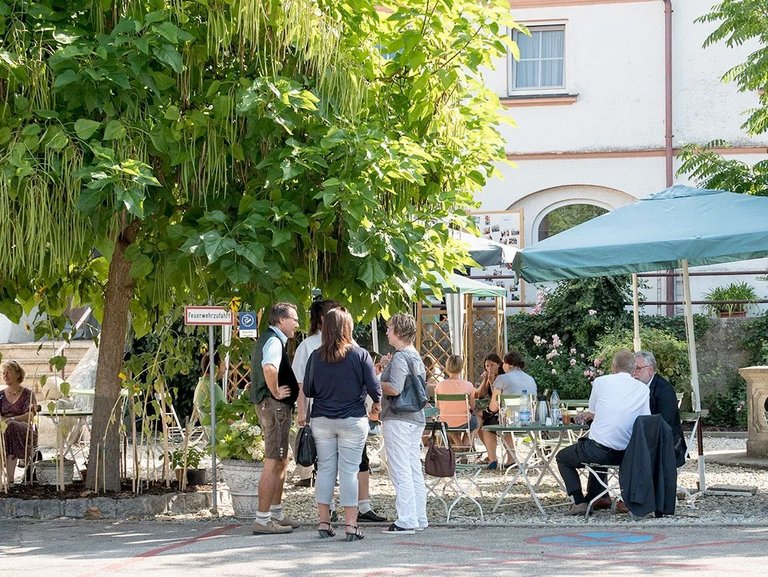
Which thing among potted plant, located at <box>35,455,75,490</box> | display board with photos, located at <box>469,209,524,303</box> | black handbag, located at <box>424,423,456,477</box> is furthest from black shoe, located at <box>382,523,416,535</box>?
display board with photos, located at <box>469,209,524,303</box>

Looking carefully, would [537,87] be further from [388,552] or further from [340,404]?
[388,552]

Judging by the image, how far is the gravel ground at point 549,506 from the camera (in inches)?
394

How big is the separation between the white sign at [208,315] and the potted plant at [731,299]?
40.7 ft

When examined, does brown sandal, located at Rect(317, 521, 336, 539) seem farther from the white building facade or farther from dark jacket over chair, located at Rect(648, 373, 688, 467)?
the white building facade

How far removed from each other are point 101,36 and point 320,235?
7.55 feet

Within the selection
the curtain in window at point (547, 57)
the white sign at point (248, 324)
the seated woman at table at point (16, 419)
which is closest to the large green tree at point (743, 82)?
the white sign at point (248, 324)

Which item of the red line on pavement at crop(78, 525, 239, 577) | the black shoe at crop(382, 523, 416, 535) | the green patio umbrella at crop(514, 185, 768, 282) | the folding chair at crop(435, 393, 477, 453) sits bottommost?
the red line on pavement at crop(78, 525, 239, 577)

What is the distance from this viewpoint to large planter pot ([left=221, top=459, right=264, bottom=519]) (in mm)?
10531

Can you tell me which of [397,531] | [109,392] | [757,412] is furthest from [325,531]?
[757,412]

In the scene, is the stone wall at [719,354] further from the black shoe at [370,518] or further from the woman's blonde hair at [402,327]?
the woman's blonde hair at [402,327]

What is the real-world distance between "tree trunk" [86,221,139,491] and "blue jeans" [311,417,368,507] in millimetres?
2870

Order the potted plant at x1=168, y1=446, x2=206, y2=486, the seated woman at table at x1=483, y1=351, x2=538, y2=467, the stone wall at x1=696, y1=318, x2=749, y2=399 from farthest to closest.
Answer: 1. the stone wall at x1=696, y1=318, x2=749, y2=399
2. the seated woman at table at x1=483, y1=351, x2=538, y2=467
3. the potted plant at x1=168, y1=446, x2=206, y2=486

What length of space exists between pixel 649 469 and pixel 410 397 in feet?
6.47

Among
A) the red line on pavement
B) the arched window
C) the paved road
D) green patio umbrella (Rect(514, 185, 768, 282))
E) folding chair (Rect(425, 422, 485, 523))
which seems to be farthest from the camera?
the arched window
